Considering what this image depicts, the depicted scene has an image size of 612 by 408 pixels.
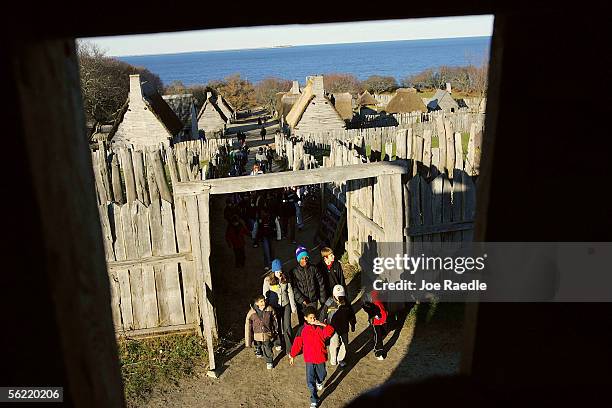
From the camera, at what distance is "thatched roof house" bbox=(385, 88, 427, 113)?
39.8 m

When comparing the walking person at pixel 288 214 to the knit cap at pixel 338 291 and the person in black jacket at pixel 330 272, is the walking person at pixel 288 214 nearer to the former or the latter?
the person in black jacket at pixel 330 272

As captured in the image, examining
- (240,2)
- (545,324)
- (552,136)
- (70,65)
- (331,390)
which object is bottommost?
(331,390)

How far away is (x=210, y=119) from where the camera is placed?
39781mm

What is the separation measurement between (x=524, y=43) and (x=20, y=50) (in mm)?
1226

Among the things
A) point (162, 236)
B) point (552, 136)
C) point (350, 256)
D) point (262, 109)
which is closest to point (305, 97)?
point (350, 256)

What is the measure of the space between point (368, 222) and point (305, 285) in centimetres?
258

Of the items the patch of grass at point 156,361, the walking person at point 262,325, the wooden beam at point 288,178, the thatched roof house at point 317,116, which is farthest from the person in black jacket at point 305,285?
the thatched roof house at point 317,116

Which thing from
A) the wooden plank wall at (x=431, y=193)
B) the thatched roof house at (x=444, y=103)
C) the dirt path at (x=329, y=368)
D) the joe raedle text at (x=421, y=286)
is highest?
the thatched roof house at (x=444, y=103)

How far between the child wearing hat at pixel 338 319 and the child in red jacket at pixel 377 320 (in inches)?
12.1

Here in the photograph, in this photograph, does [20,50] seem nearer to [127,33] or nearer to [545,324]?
[127,33]

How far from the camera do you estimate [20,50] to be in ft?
3.80

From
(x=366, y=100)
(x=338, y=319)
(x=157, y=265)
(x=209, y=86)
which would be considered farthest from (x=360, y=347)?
(x=209, y=86)

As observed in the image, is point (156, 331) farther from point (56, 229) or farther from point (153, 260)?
point (56, 229)

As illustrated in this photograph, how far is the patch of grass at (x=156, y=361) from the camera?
24.8 feet
